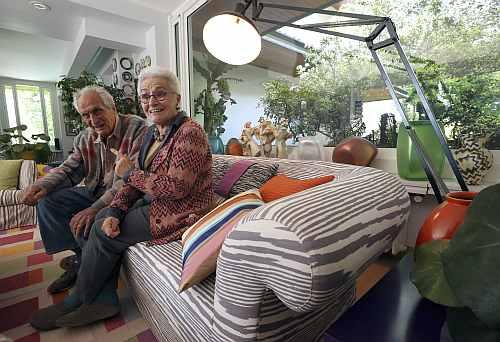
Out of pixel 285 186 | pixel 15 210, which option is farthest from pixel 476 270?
pixel 15 210

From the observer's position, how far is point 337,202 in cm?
55

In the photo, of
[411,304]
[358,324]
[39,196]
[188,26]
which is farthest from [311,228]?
[188,26]

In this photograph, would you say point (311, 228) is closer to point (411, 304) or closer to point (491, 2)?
point (411, 304)

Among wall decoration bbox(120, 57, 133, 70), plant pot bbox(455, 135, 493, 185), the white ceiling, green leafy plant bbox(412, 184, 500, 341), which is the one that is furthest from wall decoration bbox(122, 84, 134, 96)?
green leafy plant bbox(412, 184, 500, 341)

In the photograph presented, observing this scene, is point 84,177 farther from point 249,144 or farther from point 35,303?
point 249,144

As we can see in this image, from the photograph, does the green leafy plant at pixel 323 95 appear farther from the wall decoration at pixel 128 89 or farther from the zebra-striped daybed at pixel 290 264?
the wall decoration at pixel 128 89

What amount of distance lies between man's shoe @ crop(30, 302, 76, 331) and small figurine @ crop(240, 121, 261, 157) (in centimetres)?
134

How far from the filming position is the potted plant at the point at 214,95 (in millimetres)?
2557

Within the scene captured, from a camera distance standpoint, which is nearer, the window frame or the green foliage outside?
the green foliage outside

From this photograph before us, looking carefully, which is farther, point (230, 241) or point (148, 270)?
point (148, 270)

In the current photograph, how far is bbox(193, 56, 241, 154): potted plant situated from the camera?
256 cm

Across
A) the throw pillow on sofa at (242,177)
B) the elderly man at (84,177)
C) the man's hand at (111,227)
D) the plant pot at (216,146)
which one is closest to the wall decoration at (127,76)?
the plant pot at (216,146)

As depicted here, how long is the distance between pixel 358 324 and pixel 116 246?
36.8 inches

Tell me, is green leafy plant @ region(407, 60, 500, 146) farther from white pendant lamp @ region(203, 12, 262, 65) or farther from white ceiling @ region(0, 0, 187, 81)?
white ceiling @ region(0, 0, 187, 81)
